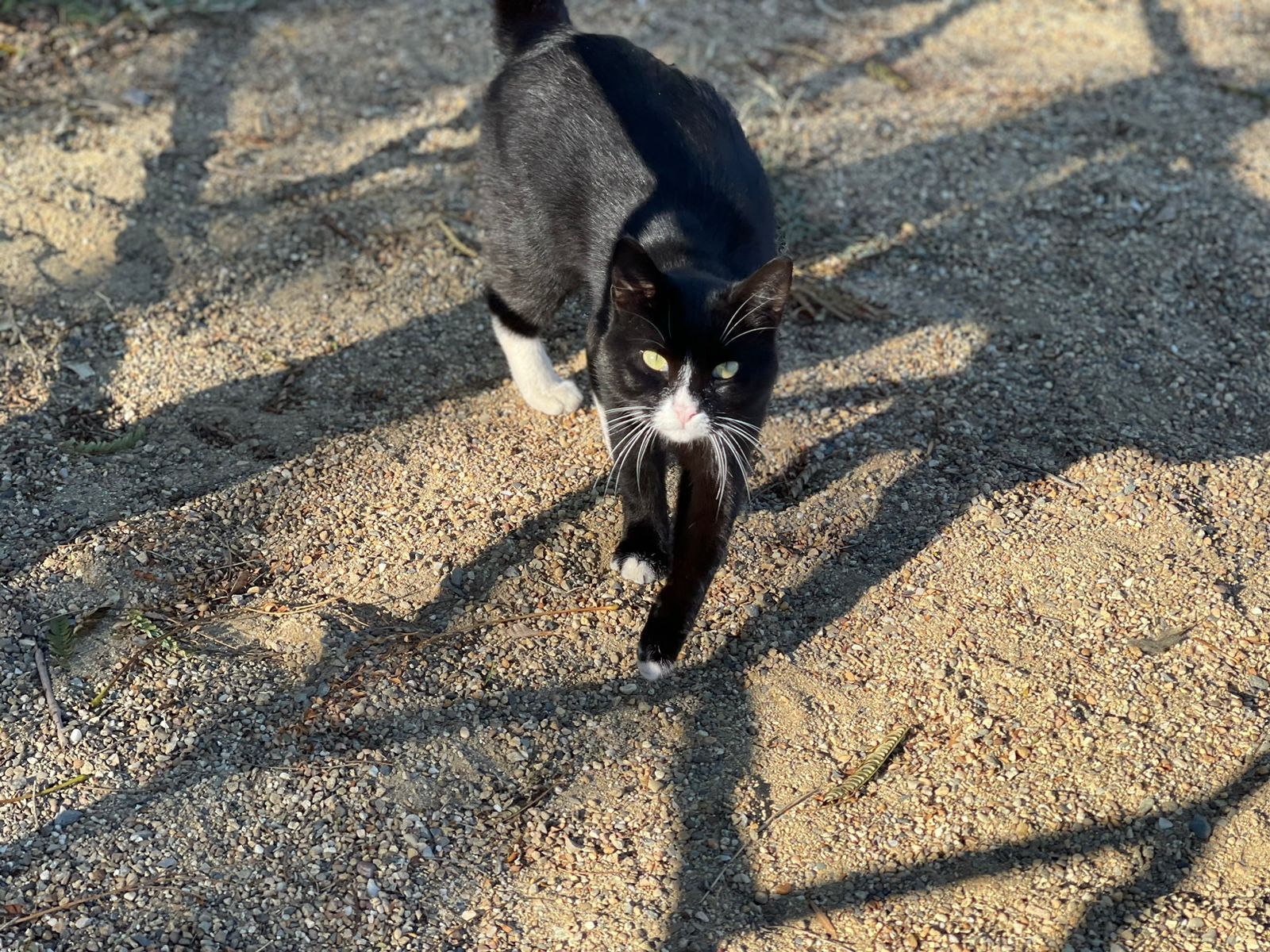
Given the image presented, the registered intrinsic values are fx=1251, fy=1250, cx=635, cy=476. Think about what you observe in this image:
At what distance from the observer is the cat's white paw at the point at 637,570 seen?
11.3ft

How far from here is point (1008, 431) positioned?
4.04 meters

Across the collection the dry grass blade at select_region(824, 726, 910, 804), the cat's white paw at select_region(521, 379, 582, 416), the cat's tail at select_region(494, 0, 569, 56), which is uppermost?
the cat's tail at select_region(494, 0, 569, 56)

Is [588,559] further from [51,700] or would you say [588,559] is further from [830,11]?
[830,11]

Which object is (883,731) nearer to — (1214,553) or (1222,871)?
(1222,871)

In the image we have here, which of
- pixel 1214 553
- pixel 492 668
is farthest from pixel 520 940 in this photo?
pixel 1214 553

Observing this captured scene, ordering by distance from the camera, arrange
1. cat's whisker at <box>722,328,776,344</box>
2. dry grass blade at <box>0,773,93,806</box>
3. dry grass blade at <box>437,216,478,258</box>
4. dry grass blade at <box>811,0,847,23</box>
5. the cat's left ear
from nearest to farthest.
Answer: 1. dry grass blade at <box>0,773,93,806</box>
2. the cat's left ear
3. cat's whisker at <box>722,328,776,344</box>
4. dry grass blade at <box>437,216,478,258</box>
5. dry grass blade at <box>811,0,847,23</box>

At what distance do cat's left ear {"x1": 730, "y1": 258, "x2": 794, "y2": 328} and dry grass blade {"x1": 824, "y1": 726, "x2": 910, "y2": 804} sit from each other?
1071mm

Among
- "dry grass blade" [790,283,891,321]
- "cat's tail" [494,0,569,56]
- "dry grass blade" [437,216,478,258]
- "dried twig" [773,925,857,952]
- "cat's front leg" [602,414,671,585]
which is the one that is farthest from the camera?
"dry grass blade" [437,216,478,258]

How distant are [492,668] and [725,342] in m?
1.02

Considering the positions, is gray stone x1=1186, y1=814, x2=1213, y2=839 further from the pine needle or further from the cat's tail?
the cat's tail

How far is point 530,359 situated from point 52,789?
1.88 metres

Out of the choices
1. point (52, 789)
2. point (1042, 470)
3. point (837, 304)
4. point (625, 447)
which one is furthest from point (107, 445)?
point (1042, 470)

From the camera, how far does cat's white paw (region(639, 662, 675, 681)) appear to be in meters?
3.18

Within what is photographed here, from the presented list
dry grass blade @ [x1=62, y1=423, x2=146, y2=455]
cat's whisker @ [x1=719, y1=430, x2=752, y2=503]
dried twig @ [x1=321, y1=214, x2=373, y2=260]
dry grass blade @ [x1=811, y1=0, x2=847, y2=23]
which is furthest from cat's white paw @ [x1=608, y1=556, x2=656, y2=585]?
dry grass blade @ [x1=811, y1=0, x2=847, y2=23]
